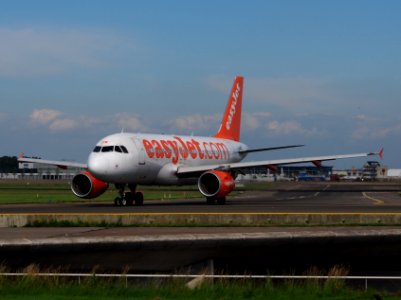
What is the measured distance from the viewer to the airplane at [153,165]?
40.3m

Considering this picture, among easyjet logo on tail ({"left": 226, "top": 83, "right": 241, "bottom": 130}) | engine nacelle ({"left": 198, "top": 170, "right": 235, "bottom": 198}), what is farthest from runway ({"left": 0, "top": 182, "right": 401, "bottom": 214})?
easyjet logo on tail ({"left": 226, "top": 83, "right": 241, "bottom": 130})

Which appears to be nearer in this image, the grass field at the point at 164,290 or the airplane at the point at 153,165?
the grass field at the point at 164,290

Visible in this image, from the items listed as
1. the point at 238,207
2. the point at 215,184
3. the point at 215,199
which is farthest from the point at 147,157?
the point at 238,207

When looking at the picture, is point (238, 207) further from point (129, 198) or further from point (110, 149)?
point (110, 149)

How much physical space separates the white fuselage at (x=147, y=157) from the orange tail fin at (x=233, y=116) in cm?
582

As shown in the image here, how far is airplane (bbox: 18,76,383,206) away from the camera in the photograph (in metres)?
40.3

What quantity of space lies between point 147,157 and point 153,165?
0.84m

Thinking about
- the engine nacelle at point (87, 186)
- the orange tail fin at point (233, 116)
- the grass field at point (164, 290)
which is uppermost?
the orange tail fin at point (233, 116)

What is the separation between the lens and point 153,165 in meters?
43.0

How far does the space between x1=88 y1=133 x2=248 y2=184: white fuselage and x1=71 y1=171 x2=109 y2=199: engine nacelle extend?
1.91m

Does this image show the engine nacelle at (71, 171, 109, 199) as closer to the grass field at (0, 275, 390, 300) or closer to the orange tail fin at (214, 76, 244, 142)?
the orange tail fin at (214, 76, 244, 142)

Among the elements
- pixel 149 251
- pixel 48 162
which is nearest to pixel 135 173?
pixel 48 162

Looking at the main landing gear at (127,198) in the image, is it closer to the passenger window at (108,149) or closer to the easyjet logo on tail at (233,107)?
the passenger window at (108,149)

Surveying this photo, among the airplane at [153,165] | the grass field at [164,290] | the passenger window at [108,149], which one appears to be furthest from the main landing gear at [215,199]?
the grass field at [164,290]
